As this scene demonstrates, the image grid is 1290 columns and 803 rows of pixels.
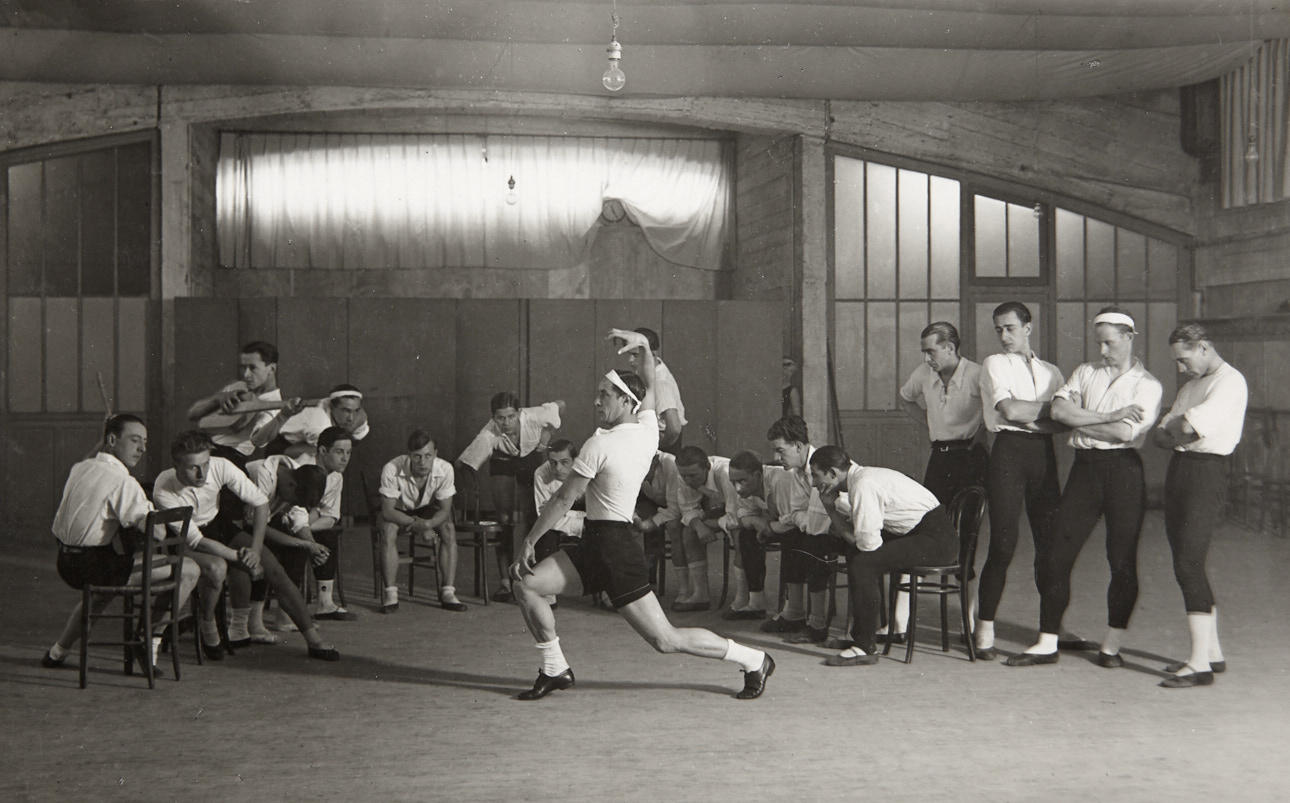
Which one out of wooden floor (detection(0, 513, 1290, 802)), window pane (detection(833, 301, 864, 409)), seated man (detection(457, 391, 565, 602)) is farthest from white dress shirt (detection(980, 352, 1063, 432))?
window pane (detection(833, 301, 864, 409))

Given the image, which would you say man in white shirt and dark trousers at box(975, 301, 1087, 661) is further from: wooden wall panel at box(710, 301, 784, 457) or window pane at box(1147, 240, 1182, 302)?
window pane at box(1147, 240, 1182, 302)

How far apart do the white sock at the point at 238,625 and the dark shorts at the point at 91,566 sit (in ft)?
2.72

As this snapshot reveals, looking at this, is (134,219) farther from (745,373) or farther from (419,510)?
(745,373)

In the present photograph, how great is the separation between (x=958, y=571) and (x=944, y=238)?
5.96 meters

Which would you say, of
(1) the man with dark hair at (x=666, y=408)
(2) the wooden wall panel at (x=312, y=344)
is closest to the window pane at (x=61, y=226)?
(2) the wooden wall panel at (x=312, y=344)

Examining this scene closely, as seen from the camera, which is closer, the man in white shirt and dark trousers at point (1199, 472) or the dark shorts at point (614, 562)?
the dark shorts at point (614, 562)

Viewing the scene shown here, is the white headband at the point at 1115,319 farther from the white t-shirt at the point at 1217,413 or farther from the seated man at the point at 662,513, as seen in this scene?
the seated man at the point at 662,513

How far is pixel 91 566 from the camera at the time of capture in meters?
4.97

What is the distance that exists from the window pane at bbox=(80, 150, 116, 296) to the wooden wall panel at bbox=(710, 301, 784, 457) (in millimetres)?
5254

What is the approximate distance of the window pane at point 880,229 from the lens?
35.5 ft

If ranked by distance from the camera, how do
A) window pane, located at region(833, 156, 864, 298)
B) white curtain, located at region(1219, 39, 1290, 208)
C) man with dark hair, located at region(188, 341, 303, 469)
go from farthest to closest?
window pane, located at region(833, 156, 864, 298) < white curtain, located at region(1219, 39, 1290, 208) < man with dark hair, located at region(188, 341, 303, 469)

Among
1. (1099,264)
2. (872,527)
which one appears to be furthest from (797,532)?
(1099,264)

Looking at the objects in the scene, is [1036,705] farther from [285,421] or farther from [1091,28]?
[1091,28]

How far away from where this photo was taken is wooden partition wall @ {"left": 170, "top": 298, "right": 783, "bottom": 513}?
10.3 meters
